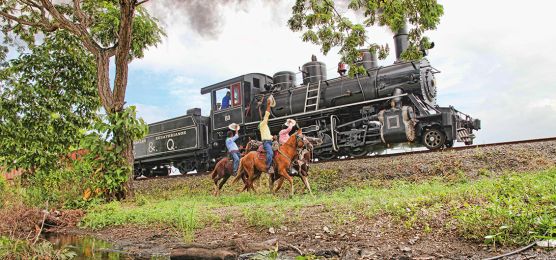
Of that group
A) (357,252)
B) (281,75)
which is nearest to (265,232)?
(357,252)

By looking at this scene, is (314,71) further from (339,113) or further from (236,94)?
(236,94)

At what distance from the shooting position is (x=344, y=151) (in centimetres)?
1171

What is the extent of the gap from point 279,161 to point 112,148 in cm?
424

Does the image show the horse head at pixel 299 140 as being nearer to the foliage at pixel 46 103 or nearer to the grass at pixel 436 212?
the grass at pixel 436 212

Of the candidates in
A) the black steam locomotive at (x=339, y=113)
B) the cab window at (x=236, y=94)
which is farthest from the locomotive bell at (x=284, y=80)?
the cab window at (x=236, y=94)

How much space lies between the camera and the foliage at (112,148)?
9.87 metres

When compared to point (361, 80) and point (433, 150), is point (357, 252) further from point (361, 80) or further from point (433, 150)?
point (361, 80)

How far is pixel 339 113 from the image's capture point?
11992mm

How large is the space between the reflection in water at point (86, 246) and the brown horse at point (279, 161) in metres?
3.62

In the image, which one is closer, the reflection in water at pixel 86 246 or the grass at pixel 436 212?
the grass at pixel 436 212

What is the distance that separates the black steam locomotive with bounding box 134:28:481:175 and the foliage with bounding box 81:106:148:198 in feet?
13.1

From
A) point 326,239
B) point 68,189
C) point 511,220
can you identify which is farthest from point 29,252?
point 68,189

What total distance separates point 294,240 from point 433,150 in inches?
257

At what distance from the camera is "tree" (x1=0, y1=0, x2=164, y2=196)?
33.3ft
